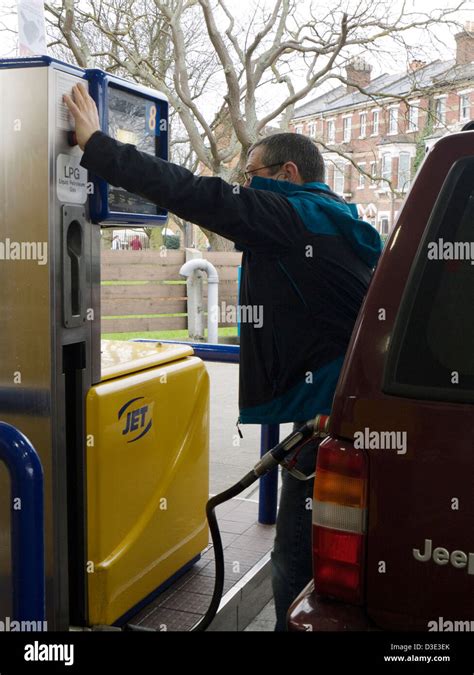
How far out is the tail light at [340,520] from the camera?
1629mm

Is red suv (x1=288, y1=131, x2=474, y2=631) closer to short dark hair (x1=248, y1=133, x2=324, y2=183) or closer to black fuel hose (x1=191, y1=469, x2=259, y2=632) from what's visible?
black fuel hose (x1=191, y1=469, x2=259, y2=632)

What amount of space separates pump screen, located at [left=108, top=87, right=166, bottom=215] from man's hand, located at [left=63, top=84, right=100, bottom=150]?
227 mm

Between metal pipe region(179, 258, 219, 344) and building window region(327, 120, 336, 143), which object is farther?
building window region(327, 120, 336, 143)

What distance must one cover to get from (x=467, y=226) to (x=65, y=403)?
1575mm

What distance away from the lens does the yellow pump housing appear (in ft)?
9.18

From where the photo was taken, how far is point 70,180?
2535 millimetres

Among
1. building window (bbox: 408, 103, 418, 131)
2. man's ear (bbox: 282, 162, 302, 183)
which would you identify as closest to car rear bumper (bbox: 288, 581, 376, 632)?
man's ear (bbox: 282, 162, 302, 183)

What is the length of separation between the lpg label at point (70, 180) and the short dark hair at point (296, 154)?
1.91 feet

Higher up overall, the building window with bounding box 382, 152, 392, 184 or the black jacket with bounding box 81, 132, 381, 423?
the building window with bounding box 382, 152, 392, 184

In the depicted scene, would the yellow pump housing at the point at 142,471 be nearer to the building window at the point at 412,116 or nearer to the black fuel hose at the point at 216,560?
the black fuel hose at the point at 216,560

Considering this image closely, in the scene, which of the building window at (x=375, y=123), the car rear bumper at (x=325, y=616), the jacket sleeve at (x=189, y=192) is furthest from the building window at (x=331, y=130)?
the car rear bumper at (x=325, y=616)

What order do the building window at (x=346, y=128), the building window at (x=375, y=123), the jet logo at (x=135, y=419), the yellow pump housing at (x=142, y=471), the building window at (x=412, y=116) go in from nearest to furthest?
the yellow pump housing at (x=142, y=471) < the jet logo at (x=135, y=419) < the building window at (x=412, y=116) < the building window at (x=375, y=123) < the building window at (x=346, y=128)

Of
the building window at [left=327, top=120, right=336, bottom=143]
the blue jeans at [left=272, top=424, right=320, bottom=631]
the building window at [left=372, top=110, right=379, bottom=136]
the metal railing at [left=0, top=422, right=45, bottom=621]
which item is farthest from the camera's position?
the building window at [left=327, top=120, right=336, bottom=143]

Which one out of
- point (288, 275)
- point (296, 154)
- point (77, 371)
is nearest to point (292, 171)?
point (296, 154)
